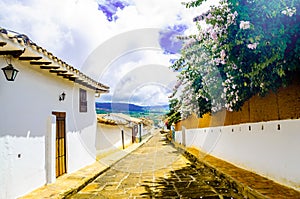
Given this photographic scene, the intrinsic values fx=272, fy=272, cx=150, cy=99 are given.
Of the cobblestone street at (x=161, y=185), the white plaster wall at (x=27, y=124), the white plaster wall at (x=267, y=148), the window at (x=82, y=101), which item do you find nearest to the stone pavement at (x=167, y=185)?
the cobblestone street at (x=161, y=185)

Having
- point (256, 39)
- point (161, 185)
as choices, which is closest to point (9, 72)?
point (256, 39)

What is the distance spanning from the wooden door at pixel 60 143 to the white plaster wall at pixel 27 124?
0.25 m

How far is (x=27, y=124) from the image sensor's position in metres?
6.91

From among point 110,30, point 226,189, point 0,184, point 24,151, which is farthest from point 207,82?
point 110,30

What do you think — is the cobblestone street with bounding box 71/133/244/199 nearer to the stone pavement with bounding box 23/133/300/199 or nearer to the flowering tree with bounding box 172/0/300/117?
the stone pavement with bounding box 23/133/300/199

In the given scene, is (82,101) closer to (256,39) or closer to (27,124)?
(27,124)

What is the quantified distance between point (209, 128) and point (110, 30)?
776 cm

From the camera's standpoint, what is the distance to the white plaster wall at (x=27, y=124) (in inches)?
232

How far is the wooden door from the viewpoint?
8.95 meters

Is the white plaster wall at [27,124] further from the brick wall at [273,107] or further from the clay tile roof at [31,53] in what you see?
the brick wall at [273,107]

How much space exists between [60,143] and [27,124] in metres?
2.46

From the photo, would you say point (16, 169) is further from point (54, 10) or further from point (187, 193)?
point (54, 10)

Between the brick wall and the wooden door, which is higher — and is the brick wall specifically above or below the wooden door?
above

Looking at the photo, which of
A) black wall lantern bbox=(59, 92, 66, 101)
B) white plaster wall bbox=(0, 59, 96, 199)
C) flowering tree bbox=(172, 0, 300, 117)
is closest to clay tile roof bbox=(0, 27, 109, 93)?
white plaster wall bbox=(0, 59, 96, 199)
